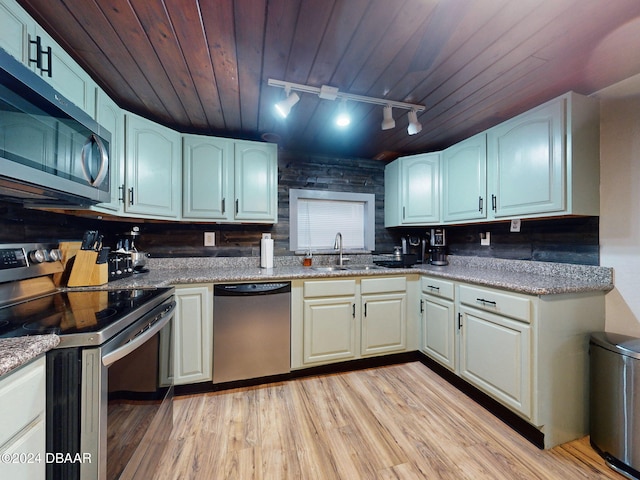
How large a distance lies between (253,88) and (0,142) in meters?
1.23

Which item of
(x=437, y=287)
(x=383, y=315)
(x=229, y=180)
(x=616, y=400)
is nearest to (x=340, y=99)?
(x=229, y=180)

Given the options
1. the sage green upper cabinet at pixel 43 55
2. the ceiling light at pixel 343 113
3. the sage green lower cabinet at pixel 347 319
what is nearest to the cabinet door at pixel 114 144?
the sage green upper cabinet at pixel 43 55

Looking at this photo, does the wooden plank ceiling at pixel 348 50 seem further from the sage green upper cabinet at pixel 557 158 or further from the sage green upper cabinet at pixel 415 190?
the sage green upper cabinet at pixel 415 190

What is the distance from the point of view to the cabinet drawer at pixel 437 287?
6.63ft

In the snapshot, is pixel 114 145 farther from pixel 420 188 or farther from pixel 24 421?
pixel 420 188

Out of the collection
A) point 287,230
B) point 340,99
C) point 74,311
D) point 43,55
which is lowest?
point 74,311

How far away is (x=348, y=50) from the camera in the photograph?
4.26 ft

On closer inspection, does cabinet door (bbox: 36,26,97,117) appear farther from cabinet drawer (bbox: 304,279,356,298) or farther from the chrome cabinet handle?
the chrome cabinet handle

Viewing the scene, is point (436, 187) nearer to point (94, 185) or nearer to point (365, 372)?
point (365, 372)

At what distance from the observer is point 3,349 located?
0.64 meters

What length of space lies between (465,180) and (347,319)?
162 cm

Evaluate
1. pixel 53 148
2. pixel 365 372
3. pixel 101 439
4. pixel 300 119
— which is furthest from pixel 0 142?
pixel 365 372

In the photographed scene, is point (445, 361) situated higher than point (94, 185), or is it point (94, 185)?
point (94, 185)

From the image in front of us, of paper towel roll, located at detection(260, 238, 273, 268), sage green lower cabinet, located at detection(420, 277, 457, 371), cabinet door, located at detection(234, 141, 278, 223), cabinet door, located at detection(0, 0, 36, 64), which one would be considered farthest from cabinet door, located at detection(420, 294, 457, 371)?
cabinet door, located at detection(0, 0, 36, 64)
